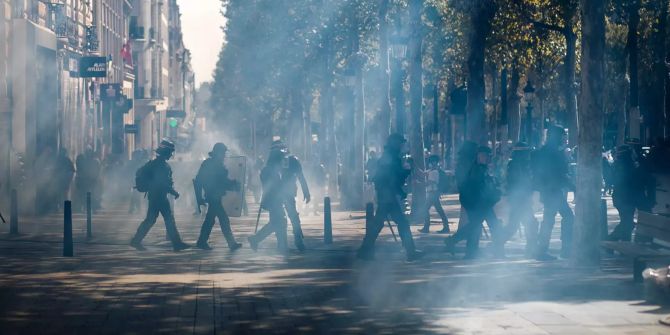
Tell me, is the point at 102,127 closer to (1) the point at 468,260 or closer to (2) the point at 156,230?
(2) the point at 156,230

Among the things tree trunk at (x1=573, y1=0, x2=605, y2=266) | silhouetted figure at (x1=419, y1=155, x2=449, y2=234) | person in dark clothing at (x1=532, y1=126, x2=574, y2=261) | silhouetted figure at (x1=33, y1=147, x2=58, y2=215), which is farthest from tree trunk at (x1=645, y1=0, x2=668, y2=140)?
tree trunk at (x1=573, y1=0, x2=605, y2=266)

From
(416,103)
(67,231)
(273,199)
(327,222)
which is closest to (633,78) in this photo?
(416,103)

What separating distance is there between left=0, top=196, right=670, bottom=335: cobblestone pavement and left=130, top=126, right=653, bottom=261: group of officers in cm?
39

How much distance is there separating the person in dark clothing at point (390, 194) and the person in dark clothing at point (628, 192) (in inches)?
153

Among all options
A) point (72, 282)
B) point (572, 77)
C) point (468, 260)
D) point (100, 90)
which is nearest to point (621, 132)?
point (572, 77)

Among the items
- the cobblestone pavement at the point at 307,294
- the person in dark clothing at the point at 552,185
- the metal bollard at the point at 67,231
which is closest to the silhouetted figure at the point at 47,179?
the cobblestone pavement at the point at 307,294

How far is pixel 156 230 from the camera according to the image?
27531 mm

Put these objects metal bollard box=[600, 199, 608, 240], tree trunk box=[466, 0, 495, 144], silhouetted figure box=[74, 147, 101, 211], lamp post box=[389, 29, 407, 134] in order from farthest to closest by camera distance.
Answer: silhouetted figure box=[74, 147, 101, 211], lamp post box=[389, 29, 407, 134], tree trunk box=[466, 0, 495, 144], metal bollard box=[600, 199, 608, 240]

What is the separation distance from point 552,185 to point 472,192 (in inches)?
44.1

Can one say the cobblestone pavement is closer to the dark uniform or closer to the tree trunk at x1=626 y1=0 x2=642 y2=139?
the dark uniform

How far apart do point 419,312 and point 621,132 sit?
136 feet

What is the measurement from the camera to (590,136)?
1709 centimetres

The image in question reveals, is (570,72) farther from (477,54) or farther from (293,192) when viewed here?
(293,192)

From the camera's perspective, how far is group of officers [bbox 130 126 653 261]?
19.0 metres
